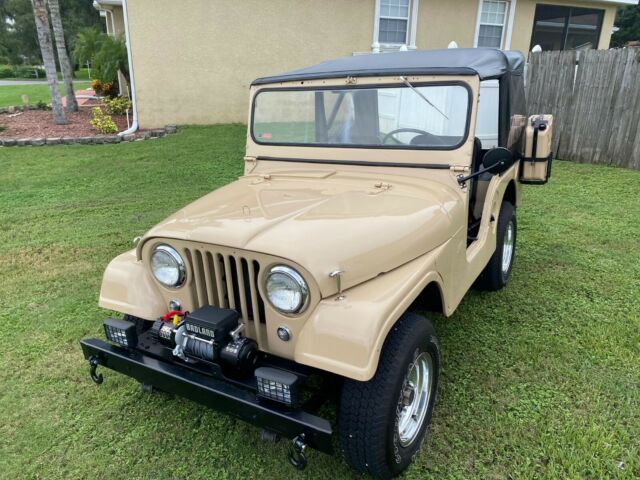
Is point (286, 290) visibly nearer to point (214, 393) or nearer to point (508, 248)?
point (214, 393)

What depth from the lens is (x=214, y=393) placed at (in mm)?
2033

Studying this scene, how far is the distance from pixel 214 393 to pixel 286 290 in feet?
1.78

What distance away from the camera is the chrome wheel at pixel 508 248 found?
3.95m

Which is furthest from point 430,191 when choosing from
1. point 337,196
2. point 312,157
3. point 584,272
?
point 584,272

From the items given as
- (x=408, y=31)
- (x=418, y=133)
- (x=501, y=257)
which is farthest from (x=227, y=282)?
(x=408, y=31)

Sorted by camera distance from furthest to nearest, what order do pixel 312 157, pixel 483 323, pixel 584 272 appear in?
pixel 584 272
pixel 483 323
pixel 312 157

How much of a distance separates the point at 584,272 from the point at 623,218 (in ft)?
6.63

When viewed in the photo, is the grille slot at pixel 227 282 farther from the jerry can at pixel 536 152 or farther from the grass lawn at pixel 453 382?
the jerry can at pixel 536 152

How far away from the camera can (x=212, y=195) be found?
2.87m

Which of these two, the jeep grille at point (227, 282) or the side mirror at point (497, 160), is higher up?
the side mirror at point (497, 160)

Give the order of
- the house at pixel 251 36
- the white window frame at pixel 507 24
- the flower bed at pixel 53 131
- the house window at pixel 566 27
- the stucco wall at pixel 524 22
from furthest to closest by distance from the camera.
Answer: the house window at pixel 566 27 < the stucco wall at pixel 524 22 < the white window frame at pixel 507 24 < the house at pixel 251 36 < the flower bed at pixel 53 131

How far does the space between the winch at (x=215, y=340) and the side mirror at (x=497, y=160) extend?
5.41 feet

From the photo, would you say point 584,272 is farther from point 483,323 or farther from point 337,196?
point 337,196

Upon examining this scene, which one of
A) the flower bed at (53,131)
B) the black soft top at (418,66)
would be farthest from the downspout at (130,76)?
the black soft top at (418,66)
